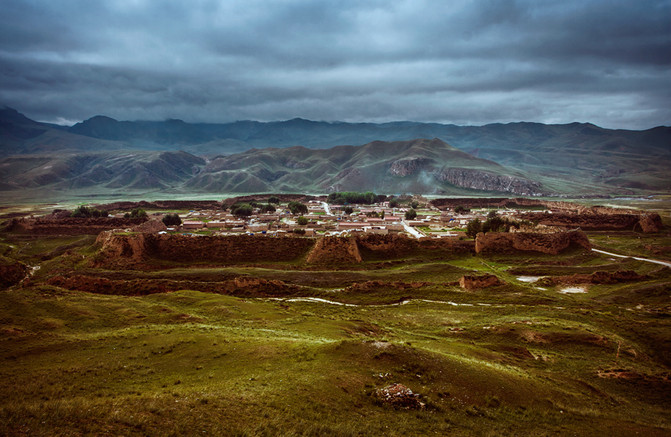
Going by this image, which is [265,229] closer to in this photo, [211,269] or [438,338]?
[211,269]

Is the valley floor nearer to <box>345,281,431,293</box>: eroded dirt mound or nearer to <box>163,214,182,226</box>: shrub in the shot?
<box>345,281,431,293</box>: eroded dirt mound

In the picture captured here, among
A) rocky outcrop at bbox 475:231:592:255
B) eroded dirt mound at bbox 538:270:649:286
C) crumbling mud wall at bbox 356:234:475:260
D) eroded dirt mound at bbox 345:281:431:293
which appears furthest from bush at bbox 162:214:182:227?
eroded dirt mound at bbox 538:270:649:286

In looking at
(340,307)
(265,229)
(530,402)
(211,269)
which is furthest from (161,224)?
(530,402)

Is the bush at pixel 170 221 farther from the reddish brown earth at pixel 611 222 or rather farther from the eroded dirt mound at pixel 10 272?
the reddish brown earth at pixel 611 222

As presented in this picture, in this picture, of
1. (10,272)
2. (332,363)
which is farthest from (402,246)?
(10,272)

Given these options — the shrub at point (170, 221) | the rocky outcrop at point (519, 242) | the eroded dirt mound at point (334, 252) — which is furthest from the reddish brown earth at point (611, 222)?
the shrub at point (170, 221)

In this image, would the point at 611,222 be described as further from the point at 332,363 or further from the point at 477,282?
the point at 332,363
